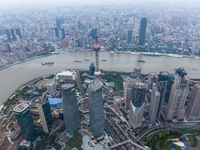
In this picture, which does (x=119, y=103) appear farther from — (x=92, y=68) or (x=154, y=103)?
(x=92, y=68)

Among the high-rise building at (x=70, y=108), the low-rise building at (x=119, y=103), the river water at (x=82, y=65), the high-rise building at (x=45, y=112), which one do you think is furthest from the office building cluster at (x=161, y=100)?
the river water at (x=82, y=65)

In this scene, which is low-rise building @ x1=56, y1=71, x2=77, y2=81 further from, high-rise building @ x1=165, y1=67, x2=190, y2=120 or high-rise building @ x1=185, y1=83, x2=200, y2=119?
high-rise building @ x1=185, y1=83, x2=200, y2=119

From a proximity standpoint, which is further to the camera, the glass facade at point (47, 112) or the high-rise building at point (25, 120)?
the glass facade at point (47, 112)

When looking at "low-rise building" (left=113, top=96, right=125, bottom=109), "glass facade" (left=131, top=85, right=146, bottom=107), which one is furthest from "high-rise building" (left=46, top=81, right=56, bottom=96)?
"glass facade" (left=131, top=85, right=146, bottom=107)

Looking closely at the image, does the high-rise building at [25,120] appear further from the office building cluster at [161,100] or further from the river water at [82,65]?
the river water at [82,65]

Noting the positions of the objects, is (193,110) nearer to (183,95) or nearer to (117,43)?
(183,95)

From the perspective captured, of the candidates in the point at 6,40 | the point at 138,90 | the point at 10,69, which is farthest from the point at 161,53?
the point at 6,40

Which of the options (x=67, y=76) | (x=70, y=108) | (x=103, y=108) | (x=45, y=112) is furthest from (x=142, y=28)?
(x=45, y=112)
